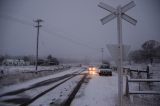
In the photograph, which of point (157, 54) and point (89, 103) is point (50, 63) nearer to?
point (157, 54)

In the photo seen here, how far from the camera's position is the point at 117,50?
8070 millimetres

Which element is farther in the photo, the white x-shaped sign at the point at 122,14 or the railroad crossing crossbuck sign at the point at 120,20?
the white x-shaped sign at the point at 122,14

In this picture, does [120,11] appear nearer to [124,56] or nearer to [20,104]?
[124,56]

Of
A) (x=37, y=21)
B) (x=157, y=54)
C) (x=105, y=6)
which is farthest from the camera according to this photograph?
(x=157, y=54)

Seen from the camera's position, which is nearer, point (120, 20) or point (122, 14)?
point (120, 20)

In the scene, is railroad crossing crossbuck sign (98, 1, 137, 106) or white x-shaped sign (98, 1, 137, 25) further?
white x-shaped sign (98, 1, 137, 25)

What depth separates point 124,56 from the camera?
319 inches

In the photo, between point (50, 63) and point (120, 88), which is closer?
point (120, 88)

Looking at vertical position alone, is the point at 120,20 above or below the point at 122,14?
below

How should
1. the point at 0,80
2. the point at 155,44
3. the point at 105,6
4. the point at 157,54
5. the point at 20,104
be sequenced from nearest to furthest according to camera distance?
the point at 105,6, the point at 20,104, the point at 0,80, the point at 157,54, the point at 155,44

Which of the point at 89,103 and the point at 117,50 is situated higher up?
the point at 117,50

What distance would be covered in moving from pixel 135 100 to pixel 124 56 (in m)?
3.71

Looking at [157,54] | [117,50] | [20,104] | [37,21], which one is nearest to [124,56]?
[117,50]

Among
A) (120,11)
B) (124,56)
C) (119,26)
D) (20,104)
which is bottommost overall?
(20,104)
